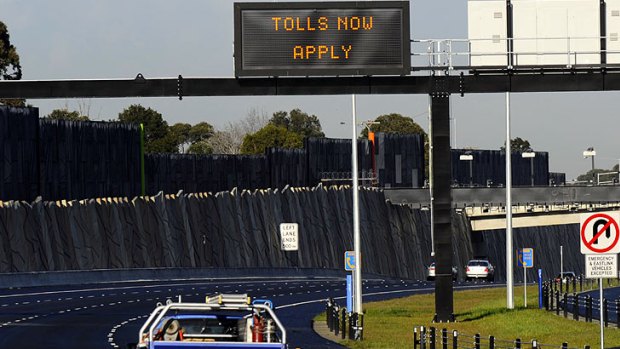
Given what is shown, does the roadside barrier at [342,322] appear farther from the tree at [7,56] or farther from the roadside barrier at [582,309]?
the tree at [7,56]

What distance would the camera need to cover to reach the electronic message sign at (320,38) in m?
37.5

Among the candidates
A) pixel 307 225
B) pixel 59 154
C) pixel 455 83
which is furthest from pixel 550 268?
pixel 455 83

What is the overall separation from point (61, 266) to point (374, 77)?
133 feet

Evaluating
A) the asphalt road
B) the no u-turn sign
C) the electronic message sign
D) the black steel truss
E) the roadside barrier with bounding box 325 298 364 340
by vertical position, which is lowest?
the asphalt road

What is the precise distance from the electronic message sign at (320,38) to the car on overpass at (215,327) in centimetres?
1591

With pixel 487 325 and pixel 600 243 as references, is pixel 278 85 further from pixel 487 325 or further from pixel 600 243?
pixel 600 243

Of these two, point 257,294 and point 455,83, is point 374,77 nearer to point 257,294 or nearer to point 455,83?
point 455,83

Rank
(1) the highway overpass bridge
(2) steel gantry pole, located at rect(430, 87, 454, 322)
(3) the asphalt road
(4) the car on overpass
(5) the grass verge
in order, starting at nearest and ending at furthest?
(4) the car on overpass, (5) the grass verge, (3) the asphalt road, (2) steel gantry pole, located at rect(430, 87, 454, 322), (1) the highway overpass bridge

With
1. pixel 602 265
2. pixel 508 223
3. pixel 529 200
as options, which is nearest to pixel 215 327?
pixel 602 265

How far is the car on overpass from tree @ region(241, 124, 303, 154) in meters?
165

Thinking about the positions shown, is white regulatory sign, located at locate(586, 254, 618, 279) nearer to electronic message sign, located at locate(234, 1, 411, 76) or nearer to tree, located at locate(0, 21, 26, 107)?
electronic message sign, located at locate(234, 1, 411, 76)

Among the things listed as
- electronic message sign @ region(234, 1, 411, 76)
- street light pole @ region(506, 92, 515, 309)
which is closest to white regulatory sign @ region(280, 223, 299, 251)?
street light pole @ region(506, 92, 515, 309)

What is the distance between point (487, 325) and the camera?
1759 inches

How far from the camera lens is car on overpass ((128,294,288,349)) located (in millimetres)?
18422
